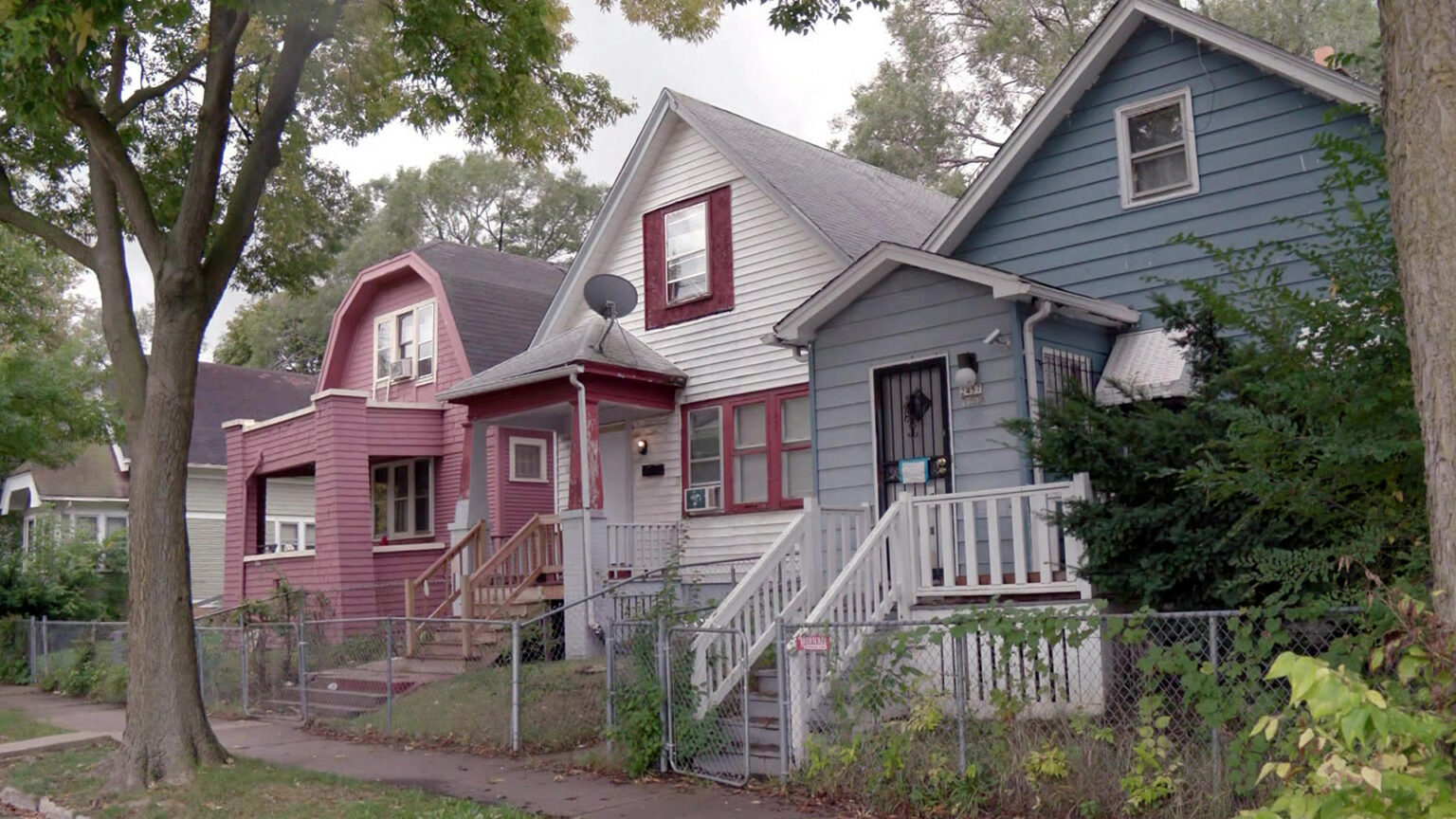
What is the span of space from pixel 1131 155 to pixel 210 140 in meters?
9.00

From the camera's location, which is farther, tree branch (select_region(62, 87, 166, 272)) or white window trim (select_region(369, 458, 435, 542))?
white window trim (select_region(369, 458, 435, 542))

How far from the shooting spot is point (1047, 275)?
1317cm

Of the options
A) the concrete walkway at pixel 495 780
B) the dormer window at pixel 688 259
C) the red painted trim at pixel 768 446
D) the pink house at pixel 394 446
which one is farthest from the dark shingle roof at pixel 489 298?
the concrete walkway at pixel 495 780

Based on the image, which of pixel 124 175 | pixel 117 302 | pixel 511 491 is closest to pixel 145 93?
pixel 124 175

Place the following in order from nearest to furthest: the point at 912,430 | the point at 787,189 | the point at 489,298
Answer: the point at 912,430
the point at 787,189
the point at 489,298

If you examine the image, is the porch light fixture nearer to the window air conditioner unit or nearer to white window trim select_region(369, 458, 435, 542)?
the window air conditioner unit

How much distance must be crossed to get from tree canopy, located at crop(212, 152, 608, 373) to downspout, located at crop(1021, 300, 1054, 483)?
36.5m

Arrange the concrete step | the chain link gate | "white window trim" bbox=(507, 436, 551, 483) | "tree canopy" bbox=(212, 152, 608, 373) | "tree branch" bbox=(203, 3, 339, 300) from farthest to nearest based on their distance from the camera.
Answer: "tree canopy" bbox=(212, 152, 608, 373) → "white window trim" bbox=(507, 436, 551, 483) → "tree branch" bbox=(203, 3, 339, 300) → the concrete step → the chain link gate

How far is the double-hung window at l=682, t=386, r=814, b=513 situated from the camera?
50.3 feet

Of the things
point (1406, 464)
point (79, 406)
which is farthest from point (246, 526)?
point (1406, 464)

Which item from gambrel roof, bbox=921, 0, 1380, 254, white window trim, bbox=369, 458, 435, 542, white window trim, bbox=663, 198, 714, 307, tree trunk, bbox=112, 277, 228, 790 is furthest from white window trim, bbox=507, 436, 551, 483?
tree trunk, bbox=112, 277, 228, 790

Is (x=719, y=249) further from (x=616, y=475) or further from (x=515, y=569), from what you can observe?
(x=515, y=569)

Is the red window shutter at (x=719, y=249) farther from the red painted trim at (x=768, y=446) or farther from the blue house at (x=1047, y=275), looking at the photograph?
the blue house at (x=1047, y=275)

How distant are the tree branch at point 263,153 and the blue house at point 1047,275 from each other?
5.22 meters
